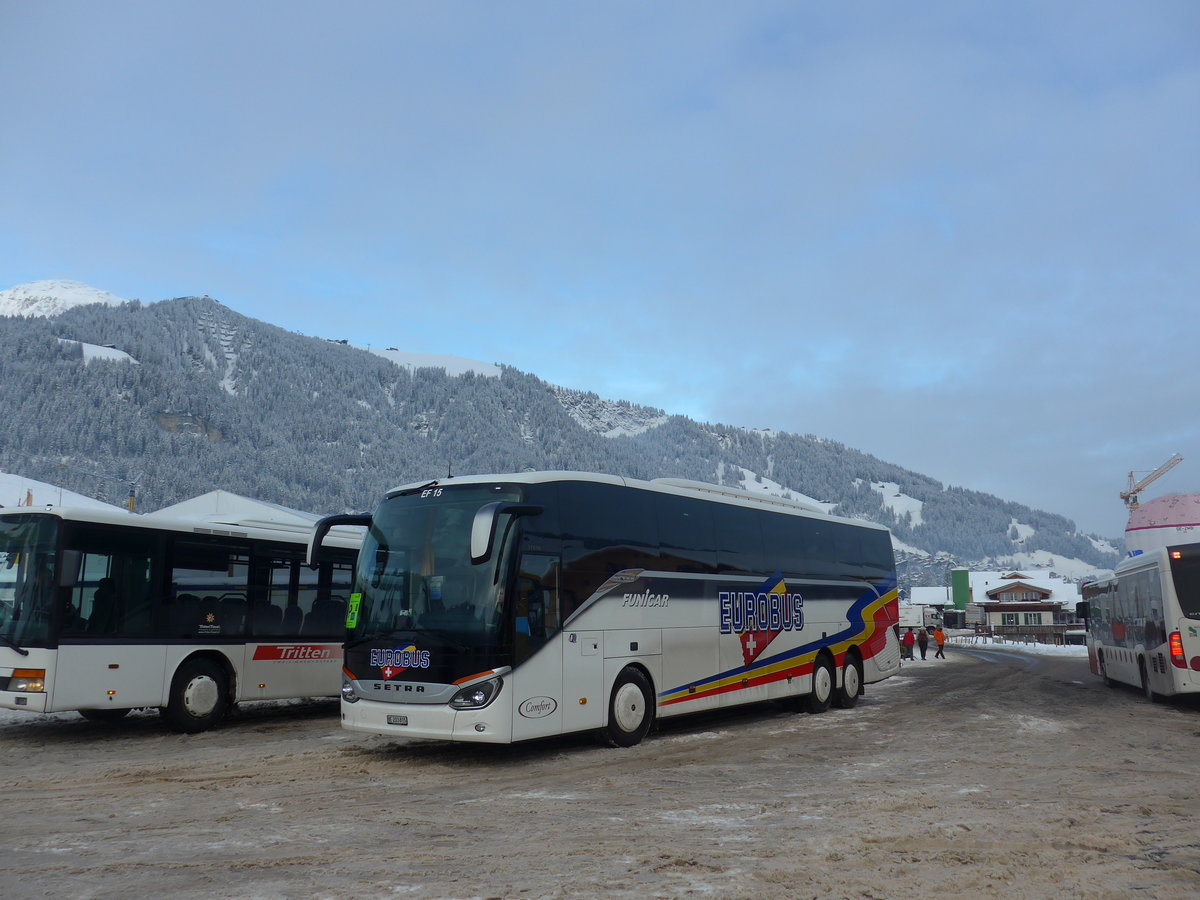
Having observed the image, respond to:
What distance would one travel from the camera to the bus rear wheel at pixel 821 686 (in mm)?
17172

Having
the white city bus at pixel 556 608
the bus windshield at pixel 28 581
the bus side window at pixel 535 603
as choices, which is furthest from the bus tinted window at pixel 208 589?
the bus side window at pixel 535 603

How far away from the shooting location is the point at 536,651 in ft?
36.7

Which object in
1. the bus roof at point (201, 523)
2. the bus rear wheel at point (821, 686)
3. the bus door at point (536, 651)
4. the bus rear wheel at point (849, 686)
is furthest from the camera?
the bus rear wheel at point (849, 686)

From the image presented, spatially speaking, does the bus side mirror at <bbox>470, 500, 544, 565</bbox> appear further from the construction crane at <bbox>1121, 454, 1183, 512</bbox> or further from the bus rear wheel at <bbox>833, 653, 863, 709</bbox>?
the construction crane at <bbox>1121, 454, 1183, 512</bbox>

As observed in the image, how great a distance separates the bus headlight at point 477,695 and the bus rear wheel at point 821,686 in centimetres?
822

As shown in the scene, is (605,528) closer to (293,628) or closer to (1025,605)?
(293,628)

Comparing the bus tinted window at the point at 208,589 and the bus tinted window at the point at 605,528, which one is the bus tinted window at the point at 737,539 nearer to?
the bus tinted window at the point at 605,528

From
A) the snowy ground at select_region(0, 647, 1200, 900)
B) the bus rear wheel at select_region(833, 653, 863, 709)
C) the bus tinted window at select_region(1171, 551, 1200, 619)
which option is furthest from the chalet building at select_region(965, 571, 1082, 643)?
the snowy ground at select_region(0, 647, 1200, 900)

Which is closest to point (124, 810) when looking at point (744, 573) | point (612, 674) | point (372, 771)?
point (372, 771)

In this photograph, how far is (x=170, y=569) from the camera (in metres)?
13.8

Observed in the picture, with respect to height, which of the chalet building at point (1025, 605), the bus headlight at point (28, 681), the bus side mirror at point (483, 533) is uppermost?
the chalet building at point (1025, 605)

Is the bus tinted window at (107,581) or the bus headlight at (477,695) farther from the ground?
the bus tinted window at (107,581)

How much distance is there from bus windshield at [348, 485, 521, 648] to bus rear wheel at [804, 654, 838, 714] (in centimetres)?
822

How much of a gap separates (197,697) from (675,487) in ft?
24.3
